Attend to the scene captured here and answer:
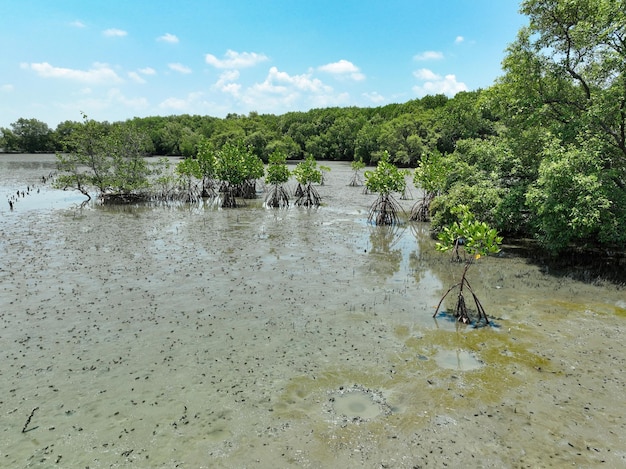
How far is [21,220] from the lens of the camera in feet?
79.2

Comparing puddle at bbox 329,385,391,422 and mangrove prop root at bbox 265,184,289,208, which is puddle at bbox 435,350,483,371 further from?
mangrove prop root at bbox 265,184,289,208

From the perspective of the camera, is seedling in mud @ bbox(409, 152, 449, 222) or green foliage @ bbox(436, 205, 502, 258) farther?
seedling in mud @ bbox(409, 152, 449, 222)

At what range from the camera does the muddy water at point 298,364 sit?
648 centimetres

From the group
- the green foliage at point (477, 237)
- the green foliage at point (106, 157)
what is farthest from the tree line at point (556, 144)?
the green foliage at point (106, 157)

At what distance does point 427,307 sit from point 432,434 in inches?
223

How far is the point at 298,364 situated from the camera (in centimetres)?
892

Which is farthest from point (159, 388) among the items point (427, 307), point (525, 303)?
point (525, 303)

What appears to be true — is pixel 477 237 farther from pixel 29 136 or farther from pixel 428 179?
pixel 29 136

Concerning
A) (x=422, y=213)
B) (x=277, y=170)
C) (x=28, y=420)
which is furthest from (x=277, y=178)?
(x=28, y=420)

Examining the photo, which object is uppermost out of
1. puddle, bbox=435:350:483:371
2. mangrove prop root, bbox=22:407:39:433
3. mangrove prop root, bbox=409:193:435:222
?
mangrove prop root, bbox=409:193:435:222

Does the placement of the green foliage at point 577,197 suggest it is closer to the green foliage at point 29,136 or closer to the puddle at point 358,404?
the puddle at point 358,404

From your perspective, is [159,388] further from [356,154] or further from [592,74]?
[356,154]

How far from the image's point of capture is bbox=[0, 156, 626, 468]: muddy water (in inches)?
255

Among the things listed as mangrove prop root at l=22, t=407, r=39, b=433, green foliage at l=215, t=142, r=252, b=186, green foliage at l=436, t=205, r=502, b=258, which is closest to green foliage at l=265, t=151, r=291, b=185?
green foliage at l=215, t=142, r=252, b=186
